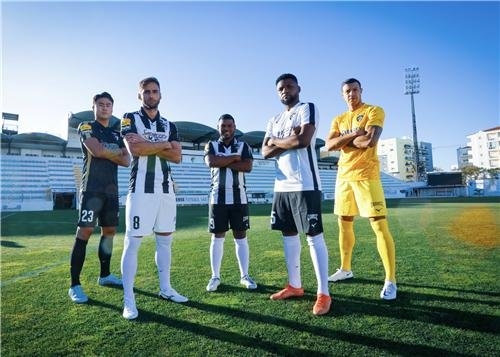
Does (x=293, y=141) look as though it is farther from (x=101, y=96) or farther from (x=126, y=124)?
(x=101, y=96)

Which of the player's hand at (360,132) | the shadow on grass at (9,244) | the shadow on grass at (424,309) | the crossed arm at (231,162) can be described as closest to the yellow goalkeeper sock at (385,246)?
the shadow on grass at (424,309)

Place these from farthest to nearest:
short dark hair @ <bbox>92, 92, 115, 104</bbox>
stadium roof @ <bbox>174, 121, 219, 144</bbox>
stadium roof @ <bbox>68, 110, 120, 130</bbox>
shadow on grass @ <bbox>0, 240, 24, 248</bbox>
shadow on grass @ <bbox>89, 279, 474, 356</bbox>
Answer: stadium roof @ <bbox>174, 121, 219, 144</bbox>
stadium roof @ <bbox>68, 110, 120, 130</bbox>
shadow on grass @ <bbox>0, 240, 24, 248</bbox>
short dark hair @ <bbox>92, 92, 115, 104</bbox>
shadow on grass @ <bbox>89, 279, 474, 356</bbox>

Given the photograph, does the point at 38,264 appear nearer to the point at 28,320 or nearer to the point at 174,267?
the point at 174,267

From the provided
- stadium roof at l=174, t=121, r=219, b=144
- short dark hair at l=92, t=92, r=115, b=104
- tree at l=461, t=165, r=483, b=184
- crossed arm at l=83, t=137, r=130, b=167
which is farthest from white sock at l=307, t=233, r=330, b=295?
tree at l=461, t=165, r=483, b=184

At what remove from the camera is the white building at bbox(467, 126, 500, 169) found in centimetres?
9475

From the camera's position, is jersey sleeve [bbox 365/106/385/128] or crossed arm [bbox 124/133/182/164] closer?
crossed arm [bbox 124/133/182/164]

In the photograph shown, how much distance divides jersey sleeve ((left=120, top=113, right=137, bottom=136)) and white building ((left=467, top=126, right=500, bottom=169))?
11008 cm

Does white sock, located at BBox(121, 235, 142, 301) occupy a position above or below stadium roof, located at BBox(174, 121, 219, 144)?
below

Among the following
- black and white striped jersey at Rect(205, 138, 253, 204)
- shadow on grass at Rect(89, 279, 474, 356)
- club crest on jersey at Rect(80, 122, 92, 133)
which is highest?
club crest on jersey at Rect(80, 122, 92, 133)

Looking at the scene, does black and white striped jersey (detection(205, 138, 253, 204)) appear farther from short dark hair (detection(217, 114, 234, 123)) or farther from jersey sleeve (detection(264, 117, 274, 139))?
jersey sleeve (detection(264, 117, 274, 139))

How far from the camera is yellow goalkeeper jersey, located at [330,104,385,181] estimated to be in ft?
12.2

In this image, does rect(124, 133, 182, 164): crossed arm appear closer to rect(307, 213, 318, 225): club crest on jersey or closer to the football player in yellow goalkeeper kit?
rect(307, 213, 318, 225): club crest on jersey

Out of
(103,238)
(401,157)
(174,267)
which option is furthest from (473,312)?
(401,157)

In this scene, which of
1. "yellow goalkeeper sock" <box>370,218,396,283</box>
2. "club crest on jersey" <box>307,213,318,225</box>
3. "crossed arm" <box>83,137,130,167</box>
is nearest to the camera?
"club crest on jersey" <box>307,213,318,225</box>
